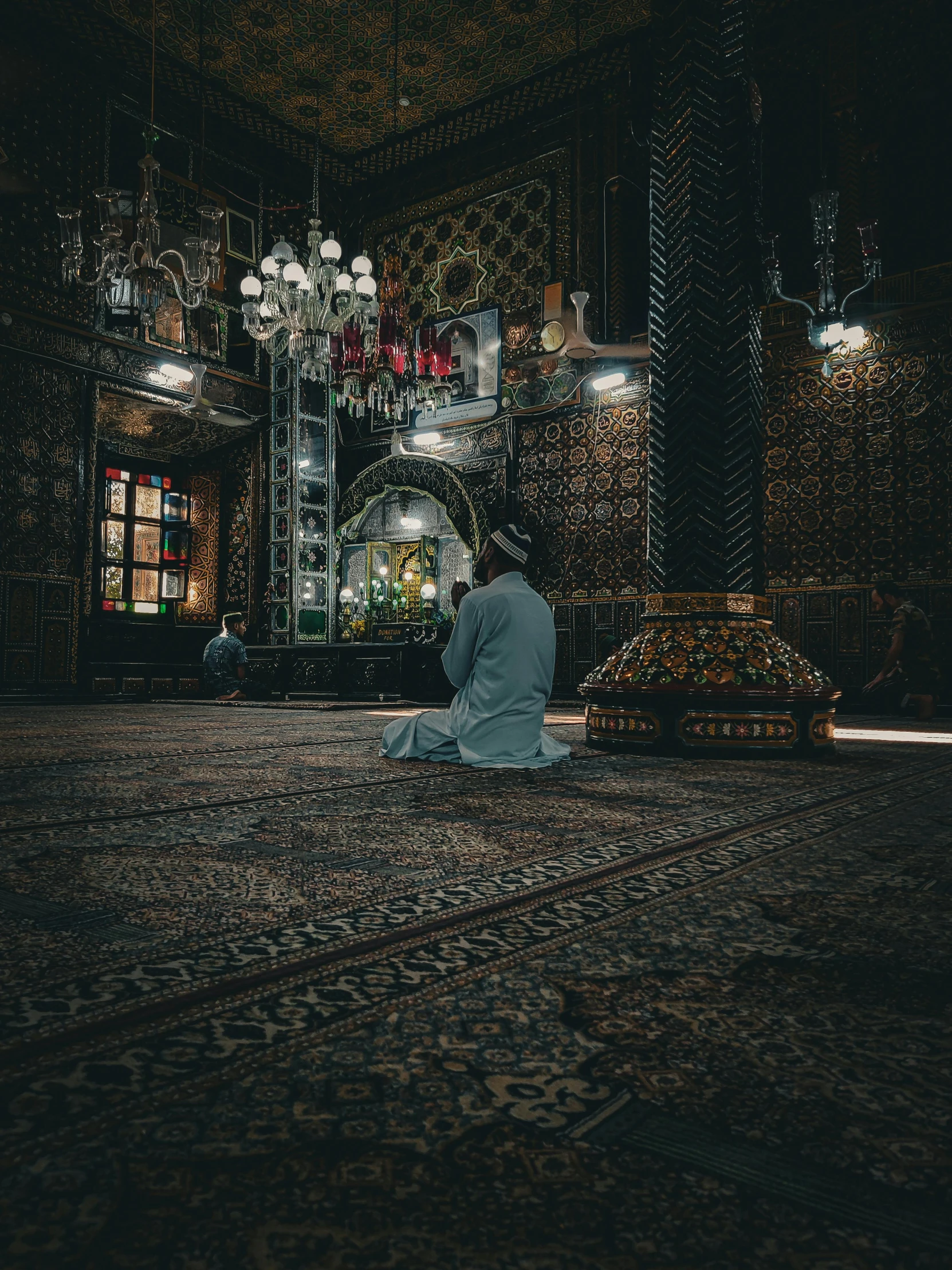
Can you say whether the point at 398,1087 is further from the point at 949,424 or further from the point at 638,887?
the point at 949,424

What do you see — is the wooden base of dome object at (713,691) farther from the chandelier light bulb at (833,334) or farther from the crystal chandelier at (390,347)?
the chandelier light bulb at (833,334)

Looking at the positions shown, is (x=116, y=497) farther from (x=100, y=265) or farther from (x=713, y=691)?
(x=713, y=691)

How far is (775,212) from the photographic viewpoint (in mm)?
8914

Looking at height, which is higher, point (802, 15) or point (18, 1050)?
point (802, 15)

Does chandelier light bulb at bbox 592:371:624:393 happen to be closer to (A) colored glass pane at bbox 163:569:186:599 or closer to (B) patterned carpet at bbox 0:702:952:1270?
(A) colored glass pane at bbox 163:569:186:599

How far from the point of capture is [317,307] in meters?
7.15

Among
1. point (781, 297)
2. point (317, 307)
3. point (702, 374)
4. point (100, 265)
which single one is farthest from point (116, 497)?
point (702, 374)

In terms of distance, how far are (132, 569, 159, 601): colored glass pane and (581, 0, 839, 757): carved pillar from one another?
8927mm

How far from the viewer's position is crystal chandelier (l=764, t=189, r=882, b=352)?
6.47 metres

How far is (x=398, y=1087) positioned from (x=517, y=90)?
11744mm

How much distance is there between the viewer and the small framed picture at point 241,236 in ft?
35.9

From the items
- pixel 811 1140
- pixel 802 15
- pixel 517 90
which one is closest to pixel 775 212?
pixel 802 15

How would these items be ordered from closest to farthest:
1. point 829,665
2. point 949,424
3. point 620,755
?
1. point 620,755
2. point 949,424
3. point 829,665

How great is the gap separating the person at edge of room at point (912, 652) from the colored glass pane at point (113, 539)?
919 centimetres
